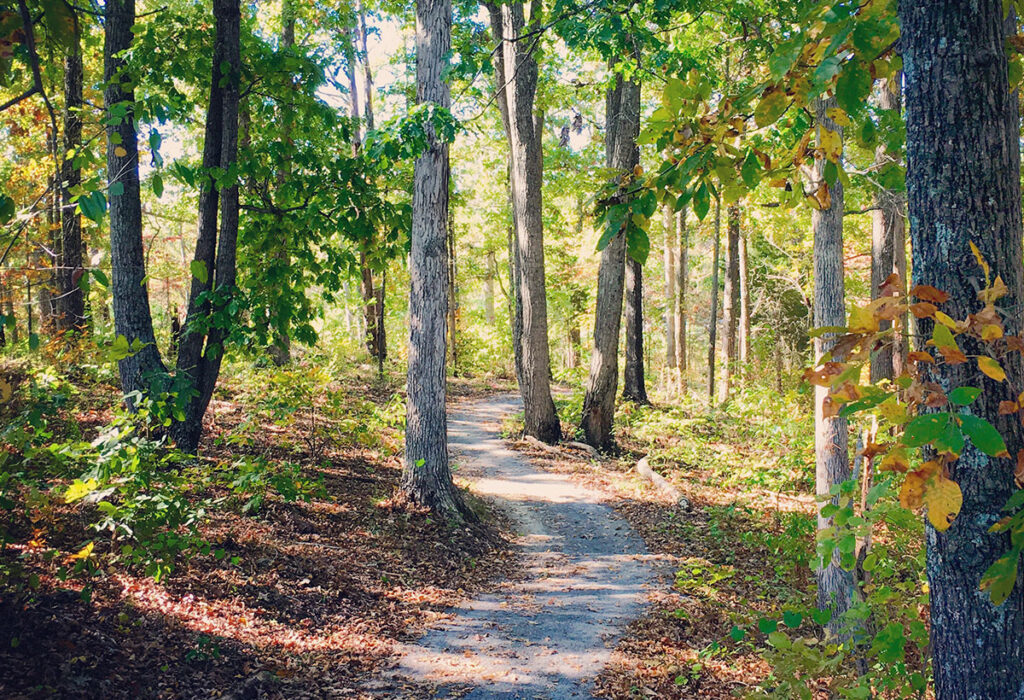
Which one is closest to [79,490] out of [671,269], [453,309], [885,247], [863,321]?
[863,321]

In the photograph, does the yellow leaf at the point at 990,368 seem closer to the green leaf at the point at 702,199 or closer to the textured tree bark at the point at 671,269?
the green leaf at the point at 702,199

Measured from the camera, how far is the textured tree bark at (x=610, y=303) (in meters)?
13.4

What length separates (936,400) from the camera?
5.45 feet

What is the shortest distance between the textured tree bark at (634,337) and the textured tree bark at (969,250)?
48.2ft

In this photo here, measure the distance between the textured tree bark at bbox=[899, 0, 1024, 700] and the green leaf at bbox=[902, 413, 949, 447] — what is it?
35 cm

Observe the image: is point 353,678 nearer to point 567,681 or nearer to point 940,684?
point 567,681

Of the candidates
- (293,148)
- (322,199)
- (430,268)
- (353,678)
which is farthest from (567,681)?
(293,148)

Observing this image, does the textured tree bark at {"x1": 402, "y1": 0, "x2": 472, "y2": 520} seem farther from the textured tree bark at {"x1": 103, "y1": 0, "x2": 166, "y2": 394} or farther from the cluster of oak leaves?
the cluster of oak leaves

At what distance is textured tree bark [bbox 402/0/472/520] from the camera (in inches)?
300

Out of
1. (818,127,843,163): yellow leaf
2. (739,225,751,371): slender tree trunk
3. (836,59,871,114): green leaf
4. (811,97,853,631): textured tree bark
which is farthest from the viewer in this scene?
(739,225,751,371): slender tree trunk

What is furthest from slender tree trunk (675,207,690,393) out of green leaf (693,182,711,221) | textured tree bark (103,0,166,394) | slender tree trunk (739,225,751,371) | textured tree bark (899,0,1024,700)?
textured tree bark (899,0,1024,700)

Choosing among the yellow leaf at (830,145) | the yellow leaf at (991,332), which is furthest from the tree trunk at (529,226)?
the yellow leaf at (991,332)

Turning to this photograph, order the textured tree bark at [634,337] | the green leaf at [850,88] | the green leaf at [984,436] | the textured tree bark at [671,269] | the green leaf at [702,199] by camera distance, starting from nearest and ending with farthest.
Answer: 1. the green leaf at [984,436]
2. the green leaf at [850,88]
3. the green leaf at [702,199]
4. the textured tree bark at [634,337]
5. the textured tree bark at [671,269]

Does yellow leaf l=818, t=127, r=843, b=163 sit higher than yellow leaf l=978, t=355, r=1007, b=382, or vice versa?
yellow leaf l=818, t=127, r=843, b=163
